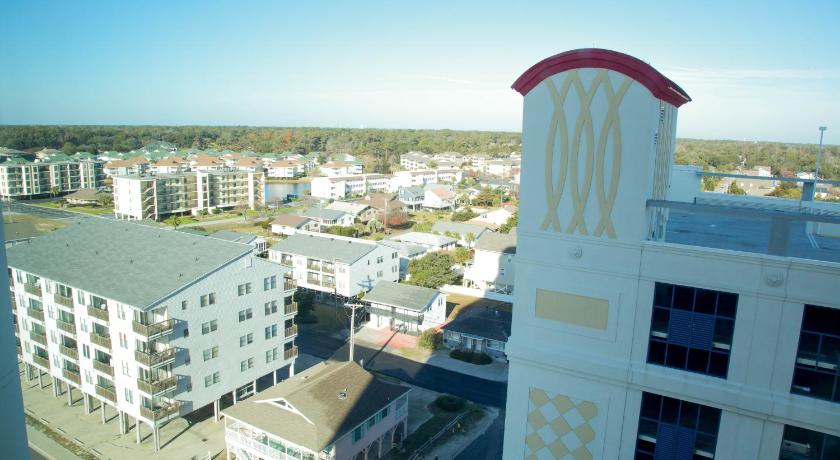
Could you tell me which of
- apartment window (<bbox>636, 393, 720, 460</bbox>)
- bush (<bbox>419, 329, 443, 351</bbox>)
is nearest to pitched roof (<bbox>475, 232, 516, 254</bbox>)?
bush (<bbox>419, 329, 443, 351</bbox>)

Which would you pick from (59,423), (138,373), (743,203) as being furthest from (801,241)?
(59,423)

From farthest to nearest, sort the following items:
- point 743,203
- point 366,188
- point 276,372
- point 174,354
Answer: point 366,188 → point 276,372 → point 174,354 → point 743,203

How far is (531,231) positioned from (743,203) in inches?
211

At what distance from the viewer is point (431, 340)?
28422 mm

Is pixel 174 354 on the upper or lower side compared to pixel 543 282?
lower

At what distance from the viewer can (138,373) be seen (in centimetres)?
1817

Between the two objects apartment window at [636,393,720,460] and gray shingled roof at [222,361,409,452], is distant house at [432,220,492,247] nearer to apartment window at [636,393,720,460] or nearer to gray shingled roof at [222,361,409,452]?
gray shingled roof at [222,361,409,452]

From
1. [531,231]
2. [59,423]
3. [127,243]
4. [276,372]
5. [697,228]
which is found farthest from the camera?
[276,372]

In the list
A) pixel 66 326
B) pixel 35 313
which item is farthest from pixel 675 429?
pixel 35 313

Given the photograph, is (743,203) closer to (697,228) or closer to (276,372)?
(697,228)

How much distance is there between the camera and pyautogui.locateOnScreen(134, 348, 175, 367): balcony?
57.7 ft

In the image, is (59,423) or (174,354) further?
(59,423)

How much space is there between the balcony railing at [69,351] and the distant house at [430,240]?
28505 mm

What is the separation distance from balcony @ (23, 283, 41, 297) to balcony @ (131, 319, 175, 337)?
6.88 meters
